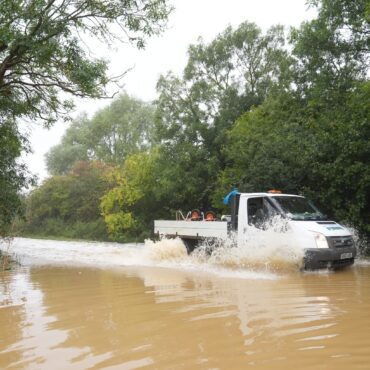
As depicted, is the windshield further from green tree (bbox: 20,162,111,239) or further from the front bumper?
green tree (bbox: 20,162,111,239)

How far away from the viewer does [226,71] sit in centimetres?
2864

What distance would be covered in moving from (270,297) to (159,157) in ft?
67.2

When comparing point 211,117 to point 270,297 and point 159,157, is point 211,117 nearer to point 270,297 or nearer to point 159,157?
point 159,157

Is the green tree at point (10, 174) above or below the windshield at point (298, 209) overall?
above

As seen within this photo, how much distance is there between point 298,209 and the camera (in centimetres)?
1073

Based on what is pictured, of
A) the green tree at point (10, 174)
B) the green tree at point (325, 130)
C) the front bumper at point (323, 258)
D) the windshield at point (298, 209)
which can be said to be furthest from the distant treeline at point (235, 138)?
the green tree at point (10, 174)

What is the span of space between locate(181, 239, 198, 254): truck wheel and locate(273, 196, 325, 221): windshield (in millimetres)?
2812

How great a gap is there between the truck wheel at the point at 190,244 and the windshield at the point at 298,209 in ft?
9.23

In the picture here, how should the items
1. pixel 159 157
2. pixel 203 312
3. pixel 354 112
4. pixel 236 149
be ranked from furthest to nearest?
pixel 159 157
pixel 236 149
pixel 354 112
pixel 203 312

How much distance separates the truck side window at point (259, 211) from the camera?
10630mm

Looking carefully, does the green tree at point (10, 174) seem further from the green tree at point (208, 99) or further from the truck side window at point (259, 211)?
the green tree at point (208, 99)

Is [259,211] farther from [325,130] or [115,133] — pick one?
[115,133]

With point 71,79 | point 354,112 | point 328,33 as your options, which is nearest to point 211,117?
point 328,33

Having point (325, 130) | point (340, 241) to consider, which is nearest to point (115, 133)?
point (325, 130)
